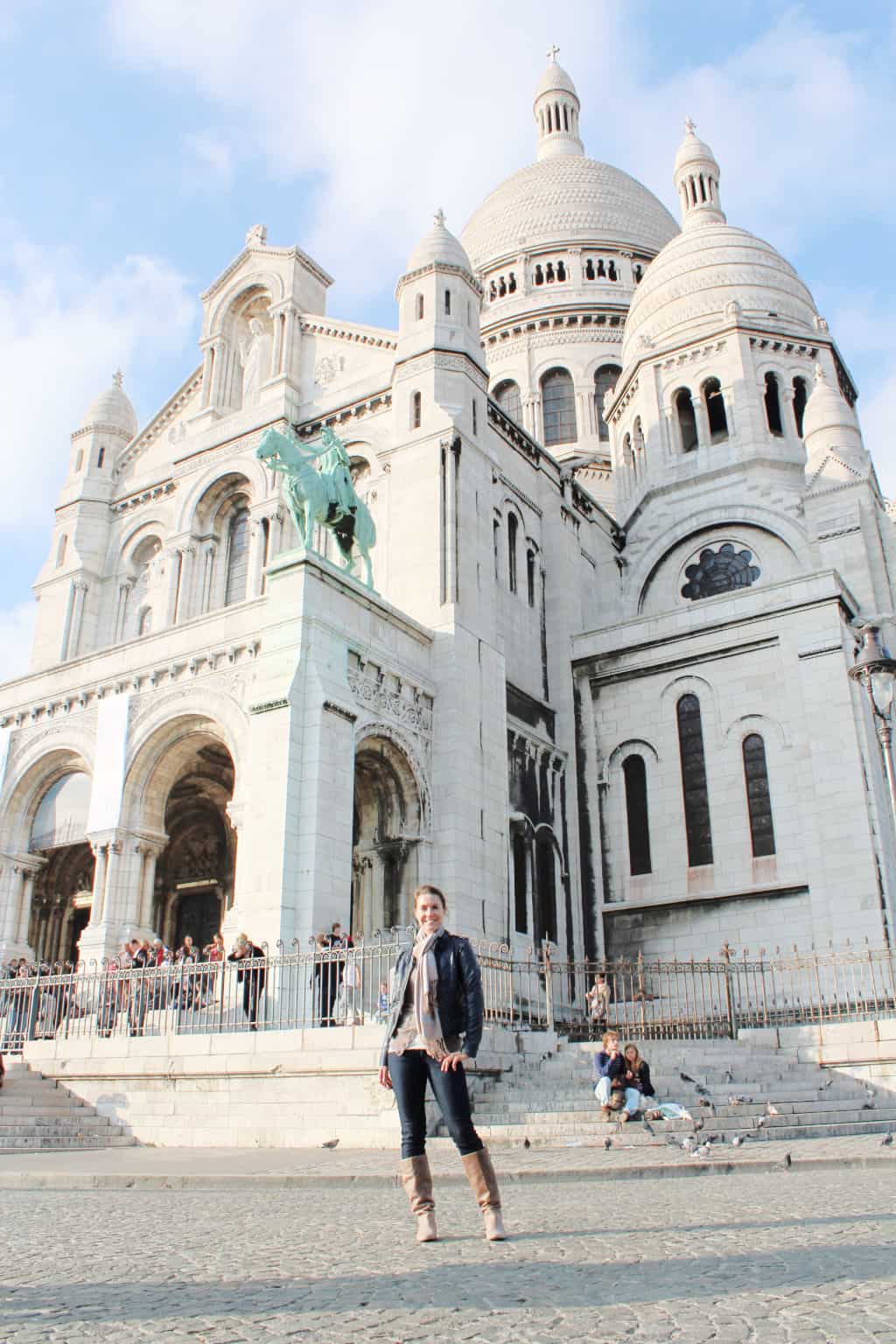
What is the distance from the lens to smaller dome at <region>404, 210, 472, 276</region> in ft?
95.0

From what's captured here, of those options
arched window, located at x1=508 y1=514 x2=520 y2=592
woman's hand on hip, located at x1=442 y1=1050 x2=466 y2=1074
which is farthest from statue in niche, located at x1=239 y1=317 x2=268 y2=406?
woman's hand on hip, located at x1=442 y1=1050 x2=466 y2=1074

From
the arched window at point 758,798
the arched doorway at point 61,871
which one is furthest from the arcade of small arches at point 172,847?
the arched window at point 758,798

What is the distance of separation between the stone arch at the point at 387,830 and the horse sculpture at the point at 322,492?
362 cm

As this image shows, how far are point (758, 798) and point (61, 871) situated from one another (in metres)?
16.0

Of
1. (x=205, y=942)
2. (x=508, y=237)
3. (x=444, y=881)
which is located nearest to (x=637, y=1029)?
(x=444, y=881)

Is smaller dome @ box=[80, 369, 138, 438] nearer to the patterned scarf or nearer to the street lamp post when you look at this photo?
the street lamp post

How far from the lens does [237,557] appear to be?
31516 millimetres

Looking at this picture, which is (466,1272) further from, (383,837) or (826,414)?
(826,414)

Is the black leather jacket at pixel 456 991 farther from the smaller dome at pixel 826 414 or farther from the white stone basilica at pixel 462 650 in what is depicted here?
the smaller dome at pixel 826 414

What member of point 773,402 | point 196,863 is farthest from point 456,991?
point 773,402

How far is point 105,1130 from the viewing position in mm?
15250

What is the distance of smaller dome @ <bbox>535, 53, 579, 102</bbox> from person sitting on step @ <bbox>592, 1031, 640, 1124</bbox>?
62.4 m

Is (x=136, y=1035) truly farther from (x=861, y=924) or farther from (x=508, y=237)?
(x=508, y=237)

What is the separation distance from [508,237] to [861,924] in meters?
39.0
